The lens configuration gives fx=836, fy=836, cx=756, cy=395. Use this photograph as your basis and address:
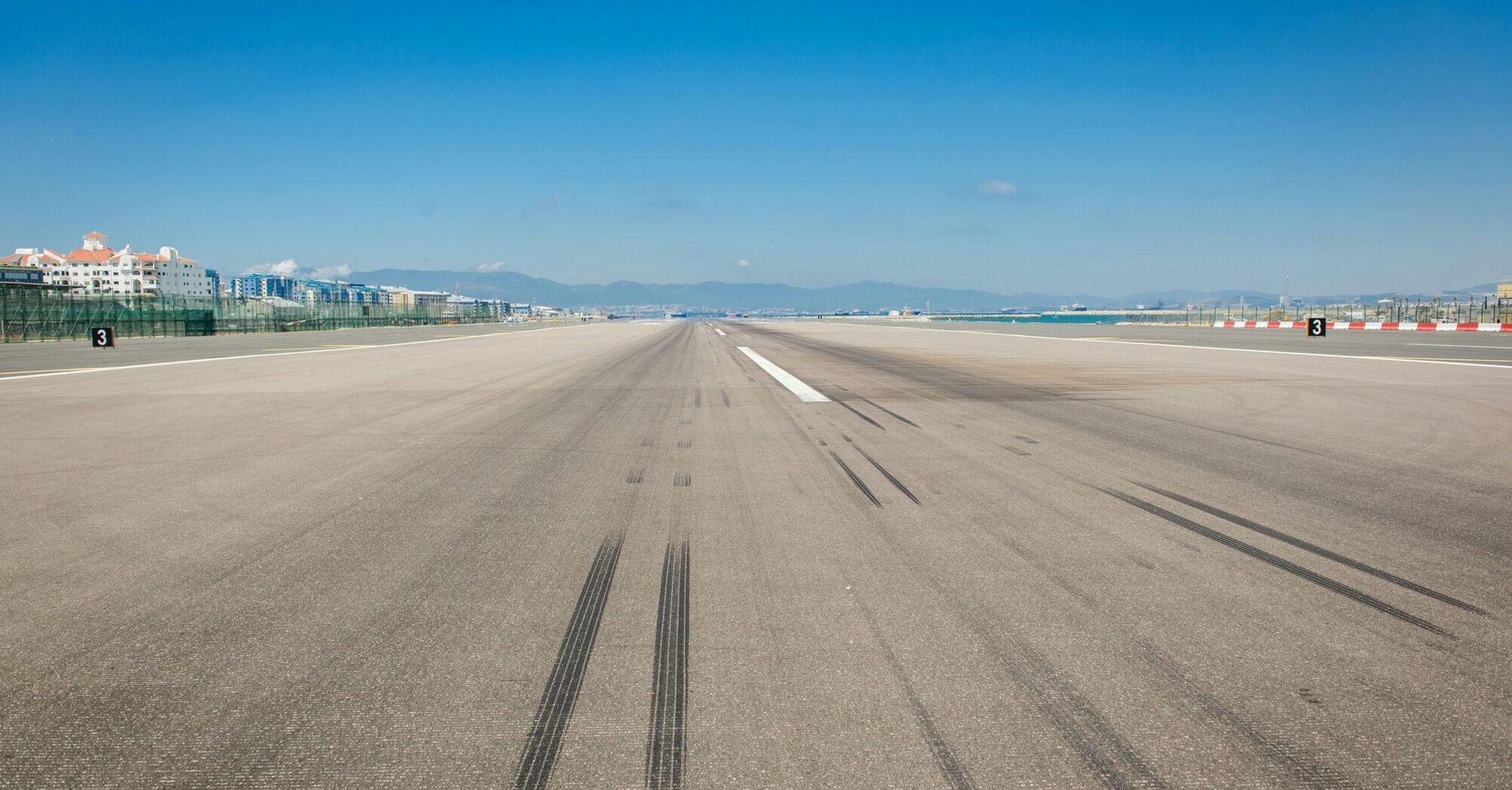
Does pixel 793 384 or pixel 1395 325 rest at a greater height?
pixel 1395 325

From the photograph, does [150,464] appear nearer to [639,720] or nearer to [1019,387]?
[639,720]

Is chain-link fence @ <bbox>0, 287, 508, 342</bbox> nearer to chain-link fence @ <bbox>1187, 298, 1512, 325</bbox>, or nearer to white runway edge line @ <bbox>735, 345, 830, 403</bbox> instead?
white runway edge line @ <bbox>735, 345, 830, 403</bbox>

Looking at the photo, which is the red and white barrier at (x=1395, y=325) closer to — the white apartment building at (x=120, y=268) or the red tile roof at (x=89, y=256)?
the white apartment building at (x=120, y=268)

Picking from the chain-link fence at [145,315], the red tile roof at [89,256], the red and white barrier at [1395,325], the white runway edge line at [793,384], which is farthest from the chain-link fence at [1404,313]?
the red tile roof at [89,256]

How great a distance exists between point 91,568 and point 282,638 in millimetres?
1631

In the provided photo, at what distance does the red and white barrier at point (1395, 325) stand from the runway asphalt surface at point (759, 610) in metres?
46.3

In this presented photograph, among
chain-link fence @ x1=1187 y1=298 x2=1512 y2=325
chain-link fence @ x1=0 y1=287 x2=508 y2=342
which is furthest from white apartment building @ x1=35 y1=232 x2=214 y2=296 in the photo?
chain-link fence @ x1=1187 y1=298 x2=1512 y2=325

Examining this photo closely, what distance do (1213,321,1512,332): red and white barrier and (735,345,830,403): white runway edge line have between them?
3725cm

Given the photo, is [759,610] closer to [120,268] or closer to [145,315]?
[145,315]

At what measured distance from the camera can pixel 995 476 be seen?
19.7 ft

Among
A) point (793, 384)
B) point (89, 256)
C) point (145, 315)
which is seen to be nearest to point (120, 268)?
point (89, 256)

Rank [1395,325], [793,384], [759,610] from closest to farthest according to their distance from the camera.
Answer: [759,610] < [793,384] < [1395,325]

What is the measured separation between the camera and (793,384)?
46.9 ft

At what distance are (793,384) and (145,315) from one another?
43.8m
